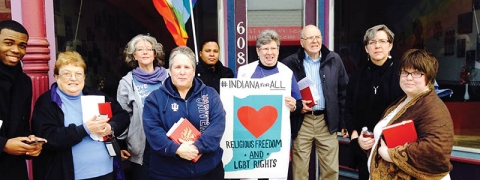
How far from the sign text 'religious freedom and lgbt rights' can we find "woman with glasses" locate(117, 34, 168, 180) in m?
0.62

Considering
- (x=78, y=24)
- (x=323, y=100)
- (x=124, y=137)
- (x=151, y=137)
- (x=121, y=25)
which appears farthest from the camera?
(x=121, y=25)

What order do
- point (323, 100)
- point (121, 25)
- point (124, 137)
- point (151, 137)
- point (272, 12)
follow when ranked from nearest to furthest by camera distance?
point (151, 137) → point (124, 137) → point (323, 100) → point (272, 12) → point (121, 25)

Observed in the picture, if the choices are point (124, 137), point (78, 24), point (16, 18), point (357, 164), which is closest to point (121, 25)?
point (78, 24)

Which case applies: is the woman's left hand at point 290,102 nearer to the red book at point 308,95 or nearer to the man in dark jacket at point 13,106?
the red book at point 308,95

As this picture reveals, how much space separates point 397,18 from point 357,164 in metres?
2.78

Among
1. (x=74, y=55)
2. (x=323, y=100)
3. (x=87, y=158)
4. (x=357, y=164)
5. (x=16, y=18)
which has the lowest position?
(x=357, y=164)

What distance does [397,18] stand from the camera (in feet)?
17.5

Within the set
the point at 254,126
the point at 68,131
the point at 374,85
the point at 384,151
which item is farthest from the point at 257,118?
the point at 68,131

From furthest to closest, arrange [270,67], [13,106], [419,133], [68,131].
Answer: [270,67] → [68,131] → [13,106] → [419,133]

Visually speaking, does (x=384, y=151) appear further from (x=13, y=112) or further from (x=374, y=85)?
(x=13, y=112)

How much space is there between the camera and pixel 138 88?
10.6 feet

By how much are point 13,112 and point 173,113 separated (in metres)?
1.00

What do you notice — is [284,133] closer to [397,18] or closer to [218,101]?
[218,101]

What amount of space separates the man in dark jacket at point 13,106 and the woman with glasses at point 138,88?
31.4 inches
